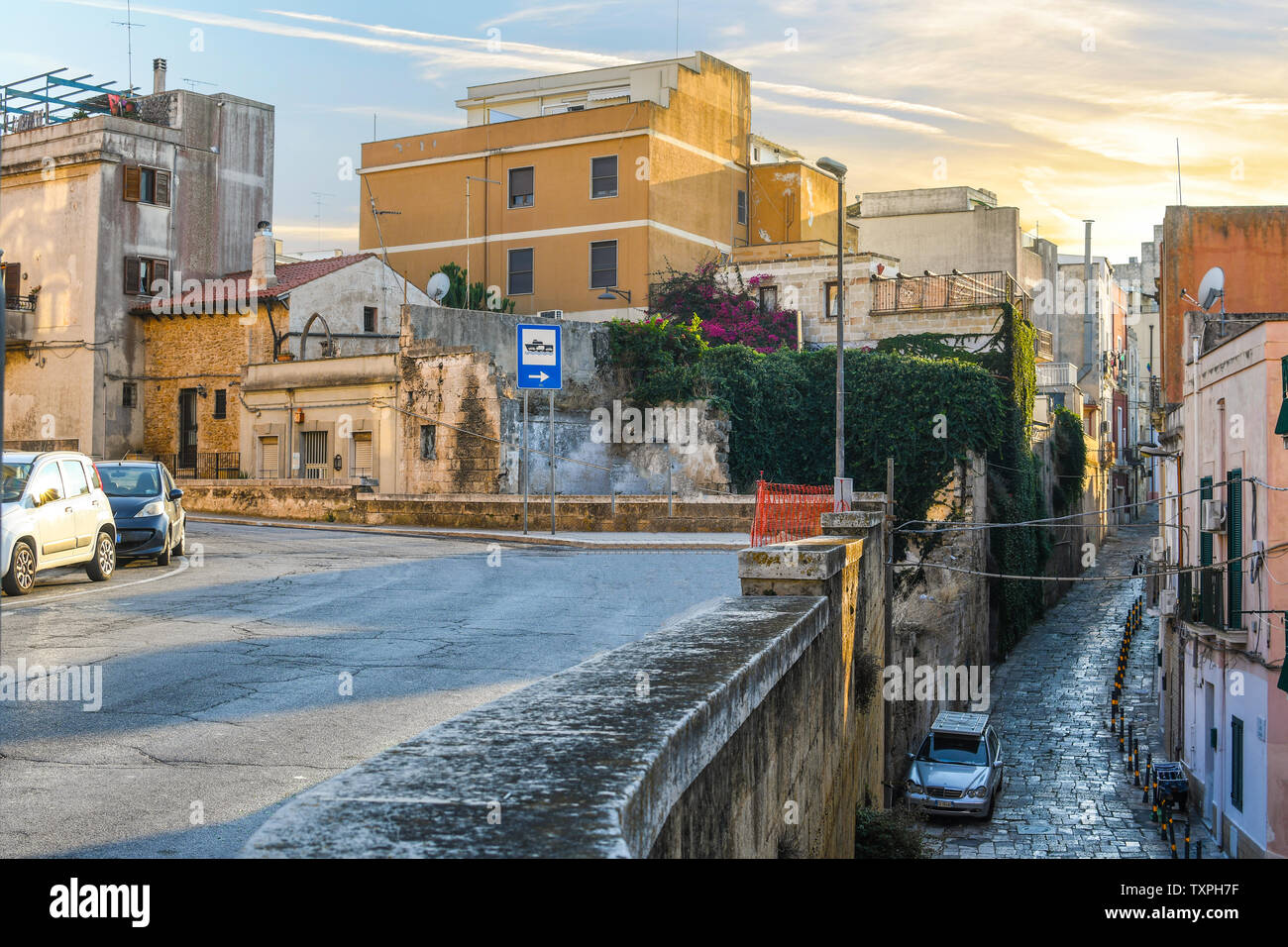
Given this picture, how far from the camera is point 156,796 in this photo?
21.2 ft

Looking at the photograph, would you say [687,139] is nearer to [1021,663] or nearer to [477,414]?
[477,414]

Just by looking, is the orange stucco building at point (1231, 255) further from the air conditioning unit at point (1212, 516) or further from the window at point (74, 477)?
the window at point (74, 477)

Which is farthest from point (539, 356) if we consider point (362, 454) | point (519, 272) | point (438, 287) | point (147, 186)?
point (147, 186)

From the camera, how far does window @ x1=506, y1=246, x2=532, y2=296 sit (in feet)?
153

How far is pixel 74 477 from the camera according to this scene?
1656 centimetres

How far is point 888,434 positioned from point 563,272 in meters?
18.2

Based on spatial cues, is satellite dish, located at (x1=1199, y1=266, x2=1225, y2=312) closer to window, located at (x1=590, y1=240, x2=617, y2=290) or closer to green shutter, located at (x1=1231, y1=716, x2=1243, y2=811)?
green shutter, located at (x1=1231, y1=716, x2=1243, y2=811)

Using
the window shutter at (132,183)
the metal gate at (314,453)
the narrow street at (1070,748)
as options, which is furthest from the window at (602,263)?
the narrow street at (1070,748)

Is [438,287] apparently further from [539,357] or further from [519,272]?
[539,357]

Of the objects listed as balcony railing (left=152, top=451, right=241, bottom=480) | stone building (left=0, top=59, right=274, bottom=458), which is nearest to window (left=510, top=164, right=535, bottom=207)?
stone building (left=0, top=59, right=274, bottom=458)

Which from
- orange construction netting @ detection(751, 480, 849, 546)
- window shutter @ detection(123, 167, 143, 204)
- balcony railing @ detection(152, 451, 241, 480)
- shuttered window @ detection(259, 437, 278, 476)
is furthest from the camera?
window shutter @ detection(123, 167, 143, 204)

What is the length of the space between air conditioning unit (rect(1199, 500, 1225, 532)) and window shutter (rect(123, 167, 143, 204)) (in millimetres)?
35915

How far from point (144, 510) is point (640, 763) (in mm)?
17610

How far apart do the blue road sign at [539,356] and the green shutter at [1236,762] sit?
1385 cm
